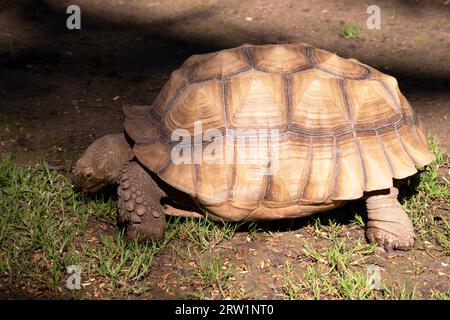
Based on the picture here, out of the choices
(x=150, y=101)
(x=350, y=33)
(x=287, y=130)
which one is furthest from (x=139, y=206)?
(x=350, y=33)

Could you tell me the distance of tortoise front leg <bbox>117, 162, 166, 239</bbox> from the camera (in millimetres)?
3873

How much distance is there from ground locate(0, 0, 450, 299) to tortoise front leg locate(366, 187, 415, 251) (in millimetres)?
102

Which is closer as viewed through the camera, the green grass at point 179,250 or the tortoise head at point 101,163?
the green grass at point 179,250

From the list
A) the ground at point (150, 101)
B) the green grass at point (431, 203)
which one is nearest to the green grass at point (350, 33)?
the ground at point (150, 101)

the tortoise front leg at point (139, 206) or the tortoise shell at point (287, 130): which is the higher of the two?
the tortoise shell at point (287, 130)

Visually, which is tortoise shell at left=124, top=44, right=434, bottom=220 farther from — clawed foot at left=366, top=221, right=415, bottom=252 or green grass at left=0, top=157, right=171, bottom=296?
green grass at left=0, top=157, right=171, bottom=296

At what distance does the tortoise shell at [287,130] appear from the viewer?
3.76m

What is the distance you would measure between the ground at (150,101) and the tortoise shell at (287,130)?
35 cm

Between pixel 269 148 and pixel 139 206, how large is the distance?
0.98 m

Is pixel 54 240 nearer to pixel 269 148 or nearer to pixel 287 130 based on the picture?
pixel 269 148

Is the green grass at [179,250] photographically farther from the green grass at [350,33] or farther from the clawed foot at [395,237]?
the green grass at [350,33]
